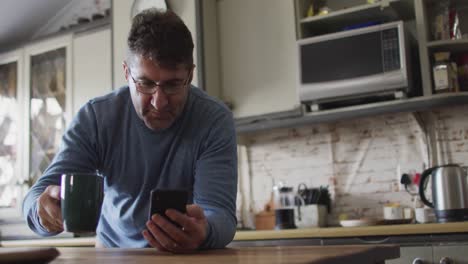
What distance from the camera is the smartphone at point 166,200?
3.33ft

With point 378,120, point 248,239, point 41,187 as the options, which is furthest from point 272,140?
point 41,187

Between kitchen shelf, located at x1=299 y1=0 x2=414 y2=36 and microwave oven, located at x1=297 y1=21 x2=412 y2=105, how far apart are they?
0.44 feet

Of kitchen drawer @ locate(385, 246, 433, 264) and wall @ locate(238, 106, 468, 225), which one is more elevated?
wall @ locate(238, 106, 468, 225)

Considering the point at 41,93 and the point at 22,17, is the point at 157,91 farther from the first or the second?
the point at 22,17

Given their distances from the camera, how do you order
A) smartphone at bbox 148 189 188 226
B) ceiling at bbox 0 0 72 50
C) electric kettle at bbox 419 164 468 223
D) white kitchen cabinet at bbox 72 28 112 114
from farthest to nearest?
ceiling at bbox 0 0 72 50 → white kitchen cabinet at bbox 72 28 112 114 → electric kettle at bbox 419 164 468 223 → smartphone at bbox 148 189 188 226

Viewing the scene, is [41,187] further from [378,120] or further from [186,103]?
[378,120]

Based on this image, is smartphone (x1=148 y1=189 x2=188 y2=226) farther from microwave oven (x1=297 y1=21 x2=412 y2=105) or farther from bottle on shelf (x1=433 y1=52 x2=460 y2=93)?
bottle on shelf (x1=433 y1=52 x2=460 y2=93)

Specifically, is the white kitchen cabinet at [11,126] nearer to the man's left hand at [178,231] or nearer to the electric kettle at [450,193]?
the electric kettle at [450,193]

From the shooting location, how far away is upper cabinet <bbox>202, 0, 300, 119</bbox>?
2.86 m

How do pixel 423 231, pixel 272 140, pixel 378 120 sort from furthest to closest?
pixel 272 140
pixel 378 120
pixel 423 231

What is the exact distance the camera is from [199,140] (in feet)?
4.43

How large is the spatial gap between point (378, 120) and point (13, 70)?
2.56 meters

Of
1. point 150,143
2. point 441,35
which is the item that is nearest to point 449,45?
point 441,35

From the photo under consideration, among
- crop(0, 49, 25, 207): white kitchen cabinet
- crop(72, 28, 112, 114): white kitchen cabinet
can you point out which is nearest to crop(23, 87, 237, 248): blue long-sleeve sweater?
crop(72, 28, 112, 114): white kitchen cabinet
